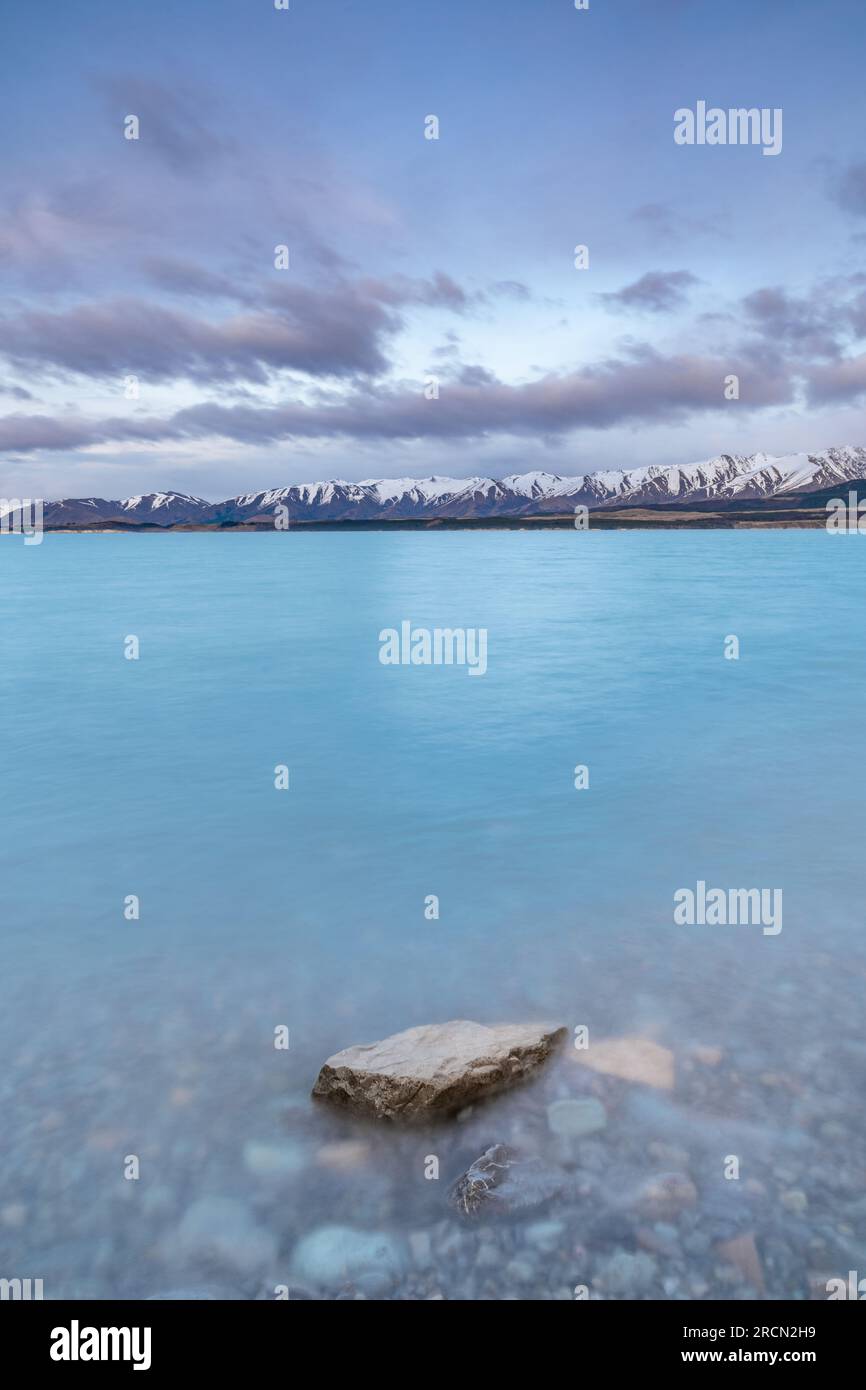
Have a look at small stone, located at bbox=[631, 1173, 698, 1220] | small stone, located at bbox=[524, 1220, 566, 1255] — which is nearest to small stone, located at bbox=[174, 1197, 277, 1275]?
small stone, located at bbox=[524, 1220, 566, 1255]

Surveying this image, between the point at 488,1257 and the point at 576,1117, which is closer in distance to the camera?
the point at 488,1257

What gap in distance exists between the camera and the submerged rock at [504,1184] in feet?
15.4

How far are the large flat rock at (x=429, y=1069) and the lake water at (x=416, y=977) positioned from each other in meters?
0.14

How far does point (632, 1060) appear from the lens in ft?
19.7

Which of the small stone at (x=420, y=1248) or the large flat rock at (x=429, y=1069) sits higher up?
the large flat rock at (x=429, y=1069)

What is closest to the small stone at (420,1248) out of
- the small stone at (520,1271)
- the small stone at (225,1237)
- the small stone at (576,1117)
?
the small stone at (520,1271)

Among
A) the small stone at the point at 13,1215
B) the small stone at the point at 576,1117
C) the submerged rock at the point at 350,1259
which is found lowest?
the submerged rock at the point at 350,1259

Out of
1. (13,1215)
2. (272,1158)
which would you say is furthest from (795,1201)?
(13,1215)

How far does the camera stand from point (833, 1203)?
4645 millimetres

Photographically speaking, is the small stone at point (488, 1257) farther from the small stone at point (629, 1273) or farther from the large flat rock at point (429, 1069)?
the large flat rock at point (429, 1069)

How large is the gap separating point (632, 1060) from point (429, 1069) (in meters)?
1.67

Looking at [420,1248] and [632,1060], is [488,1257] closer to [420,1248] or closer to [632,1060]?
[420,1248]
